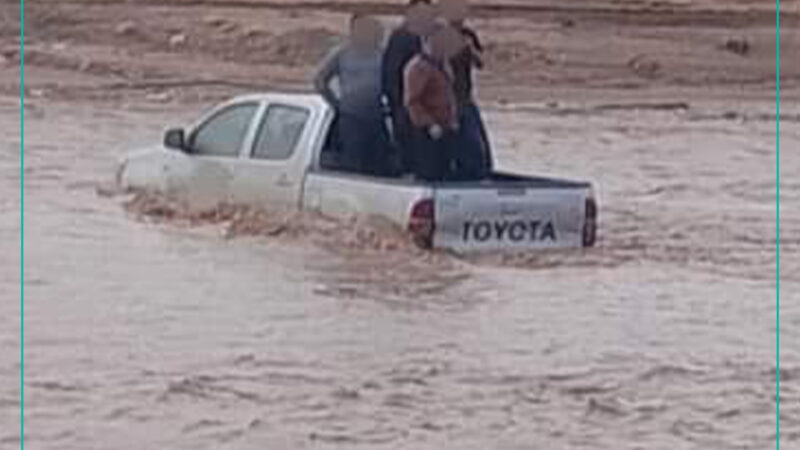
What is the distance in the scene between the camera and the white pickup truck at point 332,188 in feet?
59.0

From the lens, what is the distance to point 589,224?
61.4ft

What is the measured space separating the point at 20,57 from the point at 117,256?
77.7ft

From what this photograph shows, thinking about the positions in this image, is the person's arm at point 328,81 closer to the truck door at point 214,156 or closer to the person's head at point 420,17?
the person's head at point 420,17

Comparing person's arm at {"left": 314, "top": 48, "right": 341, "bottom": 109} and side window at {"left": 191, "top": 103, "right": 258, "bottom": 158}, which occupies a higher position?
person's arm at {"left": 314, "top": 48, "right": 341, "bottom": 109}

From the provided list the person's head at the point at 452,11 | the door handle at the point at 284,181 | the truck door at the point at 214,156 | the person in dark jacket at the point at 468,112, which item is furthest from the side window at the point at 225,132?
the person in dark jacket at the point at 468,112

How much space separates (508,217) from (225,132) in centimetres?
264

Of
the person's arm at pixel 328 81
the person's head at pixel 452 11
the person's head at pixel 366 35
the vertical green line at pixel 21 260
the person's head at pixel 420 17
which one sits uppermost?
the person's head at pixel 420 17

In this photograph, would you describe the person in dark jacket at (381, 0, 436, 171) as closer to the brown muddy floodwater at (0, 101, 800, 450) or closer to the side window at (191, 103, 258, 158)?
the brown muddy floodwater at (0, 101, 800, 450)

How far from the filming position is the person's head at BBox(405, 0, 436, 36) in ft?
60.6

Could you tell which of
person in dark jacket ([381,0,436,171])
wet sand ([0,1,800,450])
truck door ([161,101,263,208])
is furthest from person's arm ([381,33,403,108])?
truck door ([161,101,263,208])

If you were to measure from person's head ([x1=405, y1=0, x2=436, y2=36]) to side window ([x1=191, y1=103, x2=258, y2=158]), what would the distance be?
1.56 meters

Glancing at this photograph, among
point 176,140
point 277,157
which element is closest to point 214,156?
point 176,140

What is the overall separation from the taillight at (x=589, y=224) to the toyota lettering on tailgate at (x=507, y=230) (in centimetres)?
27

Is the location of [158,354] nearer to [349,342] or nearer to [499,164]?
[349,342]
